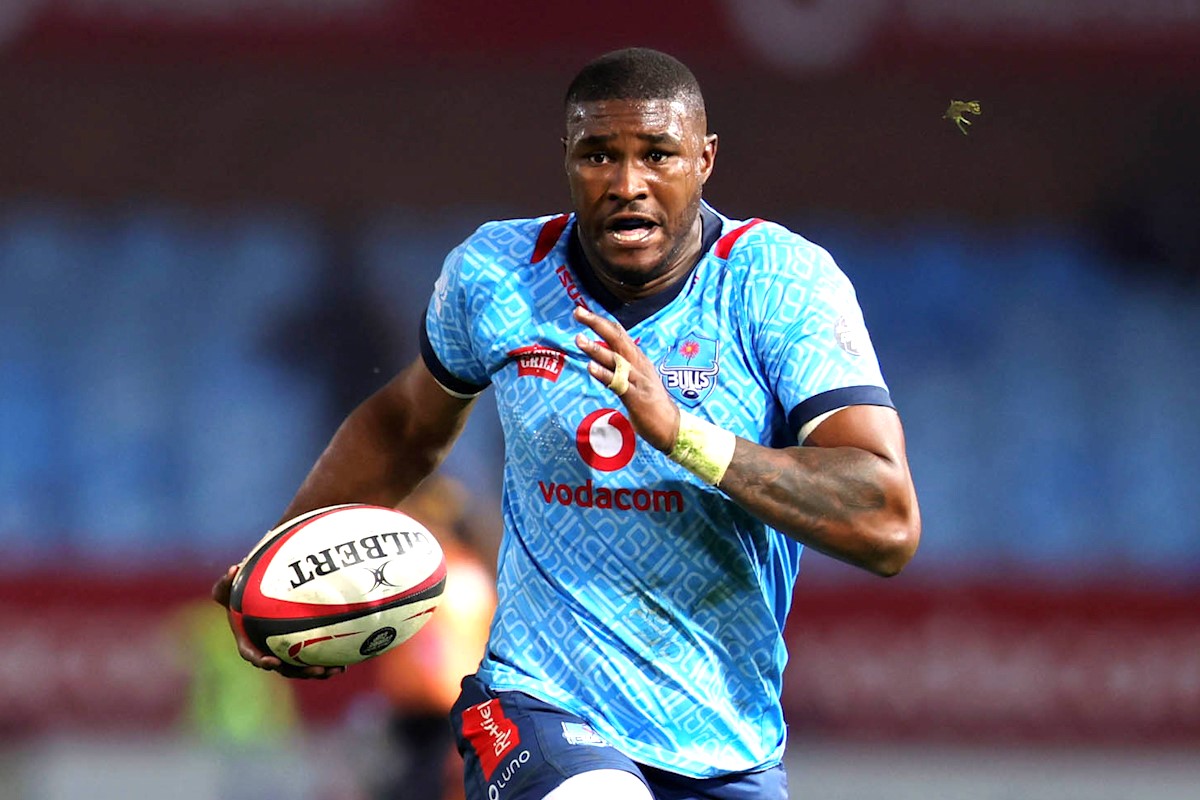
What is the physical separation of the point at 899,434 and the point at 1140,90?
6.28m

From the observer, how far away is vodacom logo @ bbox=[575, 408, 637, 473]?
3.60 meters

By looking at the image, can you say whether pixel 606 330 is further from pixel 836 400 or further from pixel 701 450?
pixel 836 400

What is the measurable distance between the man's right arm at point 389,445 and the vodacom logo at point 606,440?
619mm

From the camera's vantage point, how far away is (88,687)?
8.30 metres

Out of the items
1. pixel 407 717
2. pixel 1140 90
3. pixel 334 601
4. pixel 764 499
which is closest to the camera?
pixel 764 499

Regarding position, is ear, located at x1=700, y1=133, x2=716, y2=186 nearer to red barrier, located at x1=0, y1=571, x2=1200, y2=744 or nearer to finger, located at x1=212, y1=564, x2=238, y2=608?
finger, located at x1=212, y1=564, x2=238, y2=608

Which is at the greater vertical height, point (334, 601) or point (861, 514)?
point (861, 514)

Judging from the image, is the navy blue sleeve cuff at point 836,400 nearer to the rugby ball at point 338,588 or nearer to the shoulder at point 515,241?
the shoulder at point 515,241

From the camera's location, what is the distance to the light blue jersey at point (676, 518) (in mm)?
3551

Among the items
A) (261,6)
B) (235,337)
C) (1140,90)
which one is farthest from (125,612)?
(1140,90)

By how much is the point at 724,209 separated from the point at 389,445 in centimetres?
522

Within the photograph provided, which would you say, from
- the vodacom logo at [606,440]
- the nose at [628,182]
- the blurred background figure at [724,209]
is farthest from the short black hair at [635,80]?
the blurred background figure at [724,209]

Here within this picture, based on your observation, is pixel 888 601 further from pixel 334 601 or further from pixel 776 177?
pixel 334 601

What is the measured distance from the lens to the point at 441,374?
411 centimetres
